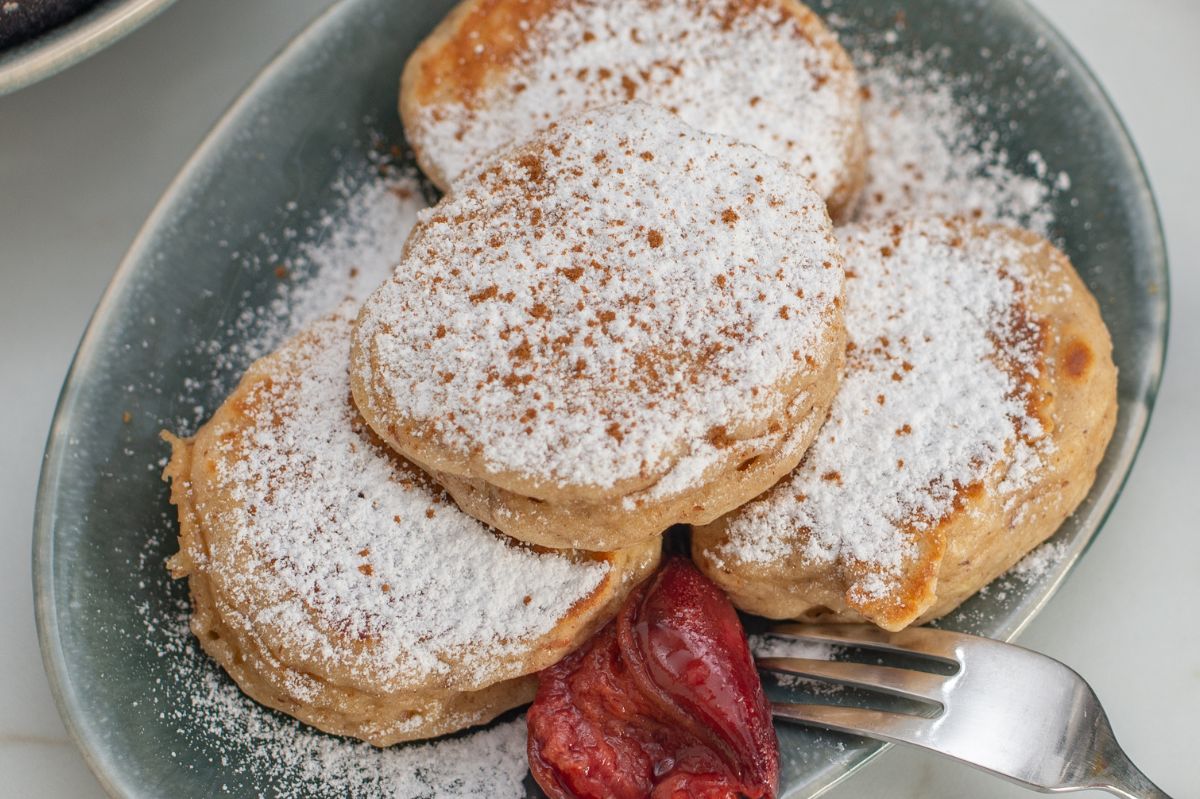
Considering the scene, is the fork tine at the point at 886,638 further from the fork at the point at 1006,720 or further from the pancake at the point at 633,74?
the pancake at the point at 633,74

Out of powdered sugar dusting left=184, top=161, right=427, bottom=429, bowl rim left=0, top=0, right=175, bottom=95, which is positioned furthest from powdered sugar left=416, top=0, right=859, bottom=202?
bowl rim left=0, top=0, right=175, bottom=95

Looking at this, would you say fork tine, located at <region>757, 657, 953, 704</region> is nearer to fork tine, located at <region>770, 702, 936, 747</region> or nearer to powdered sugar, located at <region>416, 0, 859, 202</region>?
fork tine, located at <region>770, 702, 936, 747</region>

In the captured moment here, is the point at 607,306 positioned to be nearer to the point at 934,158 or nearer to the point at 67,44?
the point at 934,158

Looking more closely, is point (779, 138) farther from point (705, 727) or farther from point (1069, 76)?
point (705, 727)

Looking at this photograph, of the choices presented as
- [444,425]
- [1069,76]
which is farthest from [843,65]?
[444,425]

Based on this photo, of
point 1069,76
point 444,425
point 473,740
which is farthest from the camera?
point 1069,76
